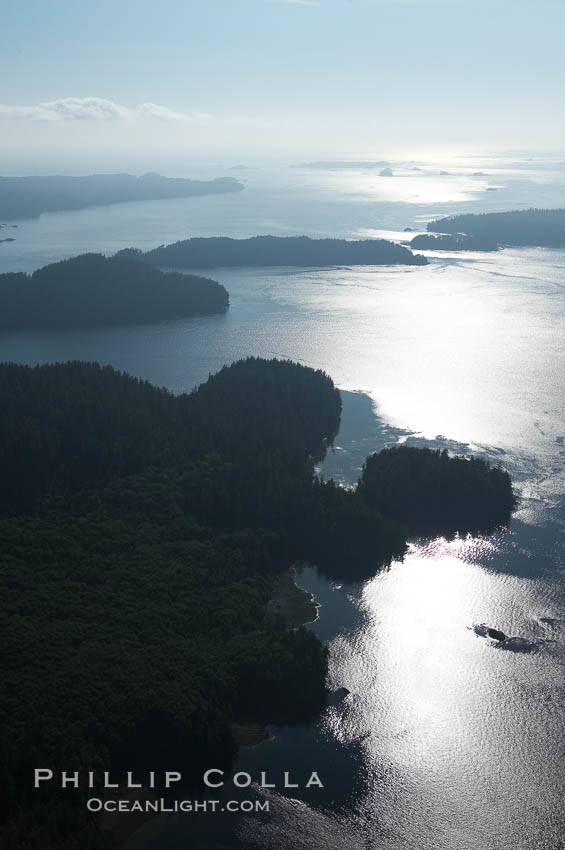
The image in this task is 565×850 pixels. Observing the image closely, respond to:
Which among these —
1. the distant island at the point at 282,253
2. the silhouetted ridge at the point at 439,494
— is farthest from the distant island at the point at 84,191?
the silhouetted ridge at the point at 439,494

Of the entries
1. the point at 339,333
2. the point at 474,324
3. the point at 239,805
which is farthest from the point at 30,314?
the point at 239,805

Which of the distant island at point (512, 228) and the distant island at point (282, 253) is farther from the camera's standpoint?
the distant island at point (512, 228)

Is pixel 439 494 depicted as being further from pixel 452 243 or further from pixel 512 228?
pixel 512 228

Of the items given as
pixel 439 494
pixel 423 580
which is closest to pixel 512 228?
pixel 439 494

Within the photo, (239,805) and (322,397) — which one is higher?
(322,397)

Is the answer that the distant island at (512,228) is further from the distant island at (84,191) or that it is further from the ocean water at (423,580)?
the distant island at (84,191)

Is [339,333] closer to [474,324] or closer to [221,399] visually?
[474,324]

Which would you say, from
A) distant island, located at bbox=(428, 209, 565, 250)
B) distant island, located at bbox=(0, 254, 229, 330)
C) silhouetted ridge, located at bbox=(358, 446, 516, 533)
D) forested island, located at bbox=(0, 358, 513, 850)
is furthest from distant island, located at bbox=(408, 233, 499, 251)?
silhouetted ridge, located at bbox=(358, 446, 516, 533)
